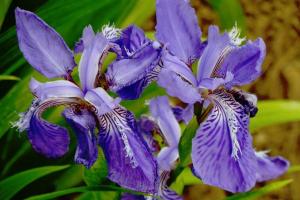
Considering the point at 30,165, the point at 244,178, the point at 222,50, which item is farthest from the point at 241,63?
the point at 30,165

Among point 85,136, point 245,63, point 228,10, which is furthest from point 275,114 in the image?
point 85,136

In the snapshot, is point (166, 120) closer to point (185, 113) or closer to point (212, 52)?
point (185, 113)

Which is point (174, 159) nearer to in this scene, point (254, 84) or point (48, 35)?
point (48, 35)

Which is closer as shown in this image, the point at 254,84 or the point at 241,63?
the point at 241,63

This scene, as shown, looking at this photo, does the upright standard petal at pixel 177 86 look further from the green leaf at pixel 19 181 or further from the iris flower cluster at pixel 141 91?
the green leaf at pixel 19 181

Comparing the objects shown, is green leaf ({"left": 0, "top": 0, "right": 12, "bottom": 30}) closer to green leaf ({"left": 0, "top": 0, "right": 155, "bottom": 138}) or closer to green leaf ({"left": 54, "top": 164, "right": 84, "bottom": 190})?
green leaf ({"left": 0, "top": 0, "right": 155, "bottom": 138})

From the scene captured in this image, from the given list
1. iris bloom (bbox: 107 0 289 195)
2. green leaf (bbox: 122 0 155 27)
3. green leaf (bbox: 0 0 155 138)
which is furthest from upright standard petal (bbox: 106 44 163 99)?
green leaf (bbox: 122 0 155 27)

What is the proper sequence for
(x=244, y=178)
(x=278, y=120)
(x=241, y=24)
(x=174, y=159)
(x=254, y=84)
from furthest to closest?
1. (x=254, y=84)
2. (x=241, y=24)
3. (x=278, y=120)
4. (x=174, y=159)
5. (x=244, y=178)
